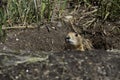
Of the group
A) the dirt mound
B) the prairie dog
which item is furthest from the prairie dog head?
the dirt mound

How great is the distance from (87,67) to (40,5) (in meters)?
2.14

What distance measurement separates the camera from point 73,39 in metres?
4.83

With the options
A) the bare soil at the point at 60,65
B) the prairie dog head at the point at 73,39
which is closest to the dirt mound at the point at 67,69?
the bare soil at the point at 60,65

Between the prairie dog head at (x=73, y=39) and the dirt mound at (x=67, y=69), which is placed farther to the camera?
the prairie dog head at (x=73, y=39)

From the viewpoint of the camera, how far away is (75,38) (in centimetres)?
483

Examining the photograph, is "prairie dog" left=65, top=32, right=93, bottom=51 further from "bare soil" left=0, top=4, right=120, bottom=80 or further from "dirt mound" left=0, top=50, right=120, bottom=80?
"dirt mound" left=0, top=50, right=120, bottom=80

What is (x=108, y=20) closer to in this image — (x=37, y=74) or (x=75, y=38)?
(x=75, y=38)

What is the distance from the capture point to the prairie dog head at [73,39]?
15.6 ft

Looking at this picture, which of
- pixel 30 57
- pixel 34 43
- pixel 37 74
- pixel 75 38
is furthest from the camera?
pixel 34 43

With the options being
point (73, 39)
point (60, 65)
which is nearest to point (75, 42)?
point (73, 39)

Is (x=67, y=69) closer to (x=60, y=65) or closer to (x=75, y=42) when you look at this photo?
(x=60, y=65)

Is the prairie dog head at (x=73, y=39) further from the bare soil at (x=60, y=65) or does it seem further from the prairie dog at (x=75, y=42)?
the bare soil at (x=60, y=65)

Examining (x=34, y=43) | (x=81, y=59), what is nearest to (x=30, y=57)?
(x=81, y=59)

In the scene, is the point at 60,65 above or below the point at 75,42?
above
